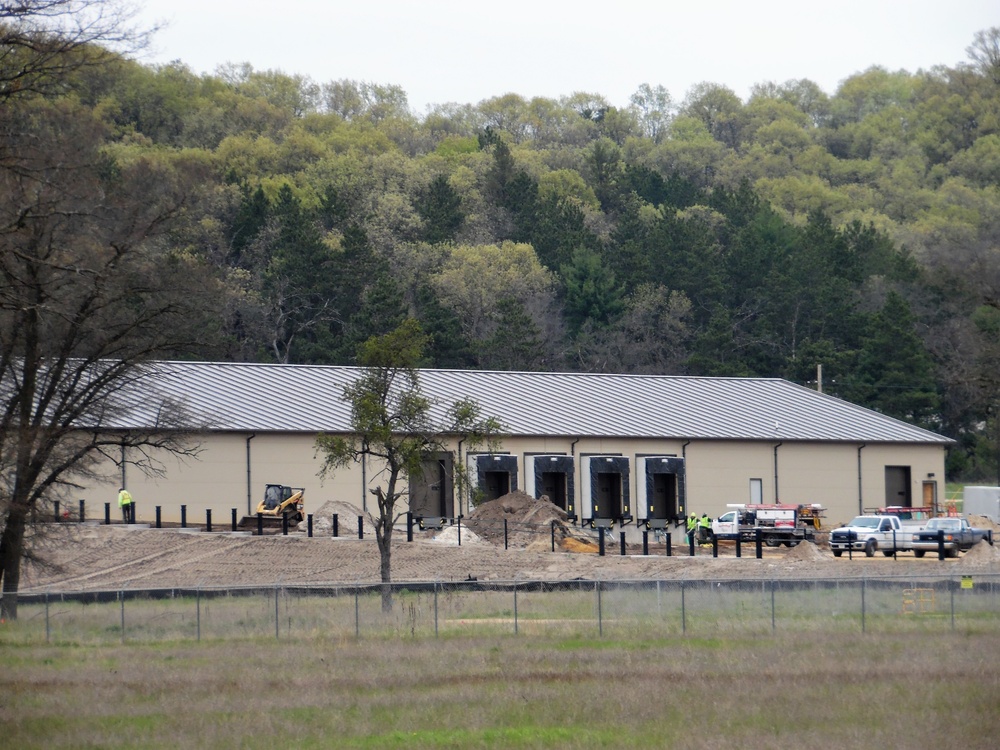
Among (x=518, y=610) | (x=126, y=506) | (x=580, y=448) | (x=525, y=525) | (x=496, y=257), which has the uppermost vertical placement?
(x=496, y=257)

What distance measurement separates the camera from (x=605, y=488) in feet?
204

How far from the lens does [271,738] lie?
18.8 metres

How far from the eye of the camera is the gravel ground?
43.5 meters

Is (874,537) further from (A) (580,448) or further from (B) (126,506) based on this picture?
(B) (126,506)

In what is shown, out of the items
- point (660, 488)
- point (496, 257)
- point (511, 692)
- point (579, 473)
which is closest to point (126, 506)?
point (579, 473)

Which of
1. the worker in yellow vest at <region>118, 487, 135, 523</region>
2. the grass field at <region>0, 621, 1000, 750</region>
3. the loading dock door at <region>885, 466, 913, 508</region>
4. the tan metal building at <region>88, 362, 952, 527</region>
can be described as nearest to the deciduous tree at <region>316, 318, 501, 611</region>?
the grass field at <region>0, 621, 1000, 750</region>

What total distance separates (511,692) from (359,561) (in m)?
23.6

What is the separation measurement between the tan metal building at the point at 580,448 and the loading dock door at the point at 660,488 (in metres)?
0.06

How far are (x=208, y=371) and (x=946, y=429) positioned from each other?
188ft

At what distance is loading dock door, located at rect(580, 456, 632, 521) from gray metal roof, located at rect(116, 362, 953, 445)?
116 centimetres

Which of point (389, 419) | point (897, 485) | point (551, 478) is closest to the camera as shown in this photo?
point (389, 419)

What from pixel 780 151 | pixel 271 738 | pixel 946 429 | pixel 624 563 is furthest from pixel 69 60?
pixel 780 151

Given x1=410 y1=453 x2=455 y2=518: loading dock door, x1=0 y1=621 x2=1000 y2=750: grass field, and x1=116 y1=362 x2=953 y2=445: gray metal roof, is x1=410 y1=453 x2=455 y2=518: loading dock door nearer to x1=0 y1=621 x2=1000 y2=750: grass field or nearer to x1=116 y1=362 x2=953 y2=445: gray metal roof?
x1=116 y1=362 x2=953 y2=445: gray metal roof

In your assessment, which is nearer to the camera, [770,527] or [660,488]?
[770,527]
